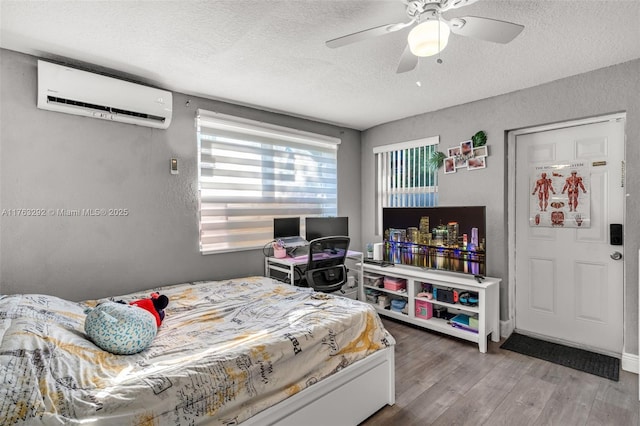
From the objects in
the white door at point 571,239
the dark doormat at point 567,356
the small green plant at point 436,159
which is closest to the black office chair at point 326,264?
the small green plant at point 436,159

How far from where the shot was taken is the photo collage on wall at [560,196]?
2936 mm

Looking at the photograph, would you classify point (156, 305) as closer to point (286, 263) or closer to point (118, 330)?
point (118, 330)

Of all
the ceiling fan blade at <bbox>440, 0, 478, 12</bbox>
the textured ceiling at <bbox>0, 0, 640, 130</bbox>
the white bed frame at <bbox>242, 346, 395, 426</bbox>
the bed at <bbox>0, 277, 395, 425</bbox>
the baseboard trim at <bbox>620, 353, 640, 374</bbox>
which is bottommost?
the baseboard trim at <bbox>620, 353, 640, 374</bbox>

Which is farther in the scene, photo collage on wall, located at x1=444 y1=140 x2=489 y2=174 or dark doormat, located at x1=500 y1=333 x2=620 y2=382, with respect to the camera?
photo collage on wall, located at x1=444 y1=140 x2=489 y2=174

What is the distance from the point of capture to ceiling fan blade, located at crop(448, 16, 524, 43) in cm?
156

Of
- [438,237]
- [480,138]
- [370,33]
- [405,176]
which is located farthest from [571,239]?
[370,33]

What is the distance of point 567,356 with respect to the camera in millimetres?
2822

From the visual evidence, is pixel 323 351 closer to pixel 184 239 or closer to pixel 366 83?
pixel 184 239

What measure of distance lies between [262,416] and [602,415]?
2.17 m

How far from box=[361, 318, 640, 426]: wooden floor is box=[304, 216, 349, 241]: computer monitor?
161 centimetres

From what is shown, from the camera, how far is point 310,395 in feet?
5.64

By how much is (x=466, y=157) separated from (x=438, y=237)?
0.97m

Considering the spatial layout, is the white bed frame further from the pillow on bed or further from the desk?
the desk

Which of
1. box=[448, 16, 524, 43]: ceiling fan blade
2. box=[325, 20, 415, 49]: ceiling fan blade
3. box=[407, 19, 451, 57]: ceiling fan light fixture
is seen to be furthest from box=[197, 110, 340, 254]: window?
box=[448, 16, 524, 43]: ceiling fan blade
